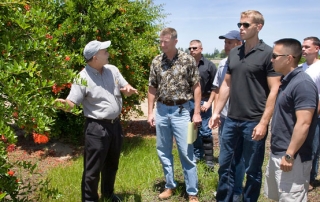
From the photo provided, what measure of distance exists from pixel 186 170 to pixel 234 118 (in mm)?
886

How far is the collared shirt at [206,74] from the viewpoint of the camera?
577 centimetres

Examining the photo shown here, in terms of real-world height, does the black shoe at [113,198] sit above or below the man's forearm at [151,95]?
below

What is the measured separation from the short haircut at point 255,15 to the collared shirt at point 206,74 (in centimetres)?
208

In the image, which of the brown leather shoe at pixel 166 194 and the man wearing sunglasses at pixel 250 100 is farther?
the brown leather shoe at pixel 166 194

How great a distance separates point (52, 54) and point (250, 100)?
2.04 meters

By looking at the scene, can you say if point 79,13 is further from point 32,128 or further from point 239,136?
point 32,128

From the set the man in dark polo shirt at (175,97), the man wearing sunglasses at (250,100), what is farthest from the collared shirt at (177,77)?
the man wearing sunglasses at (250,100)

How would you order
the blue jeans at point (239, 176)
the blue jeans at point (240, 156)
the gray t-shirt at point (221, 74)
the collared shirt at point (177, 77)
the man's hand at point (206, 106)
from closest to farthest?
the blue jeans at point (240, 156), the blue jeans at point (239, 176), the collared shirt at point (177, 77), the gray t-shirt at point (221, 74), the man's hand at point (206, 106)

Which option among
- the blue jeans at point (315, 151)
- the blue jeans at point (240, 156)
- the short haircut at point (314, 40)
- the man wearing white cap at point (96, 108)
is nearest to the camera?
the blue jeans at point (240, 156)

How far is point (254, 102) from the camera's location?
375 cm

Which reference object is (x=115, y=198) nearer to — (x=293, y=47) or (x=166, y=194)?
(x=166, y=194)

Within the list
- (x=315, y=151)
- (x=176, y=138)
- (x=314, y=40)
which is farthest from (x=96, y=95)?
(x=314, y=40)

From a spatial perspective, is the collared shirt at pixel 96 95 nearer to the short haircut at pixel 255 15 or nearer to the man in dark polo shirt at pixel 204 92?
the short haircut at pixel 255 15

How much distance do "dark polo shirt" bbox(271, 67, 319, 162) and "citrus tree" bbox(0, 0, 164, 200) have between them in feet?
5.36
